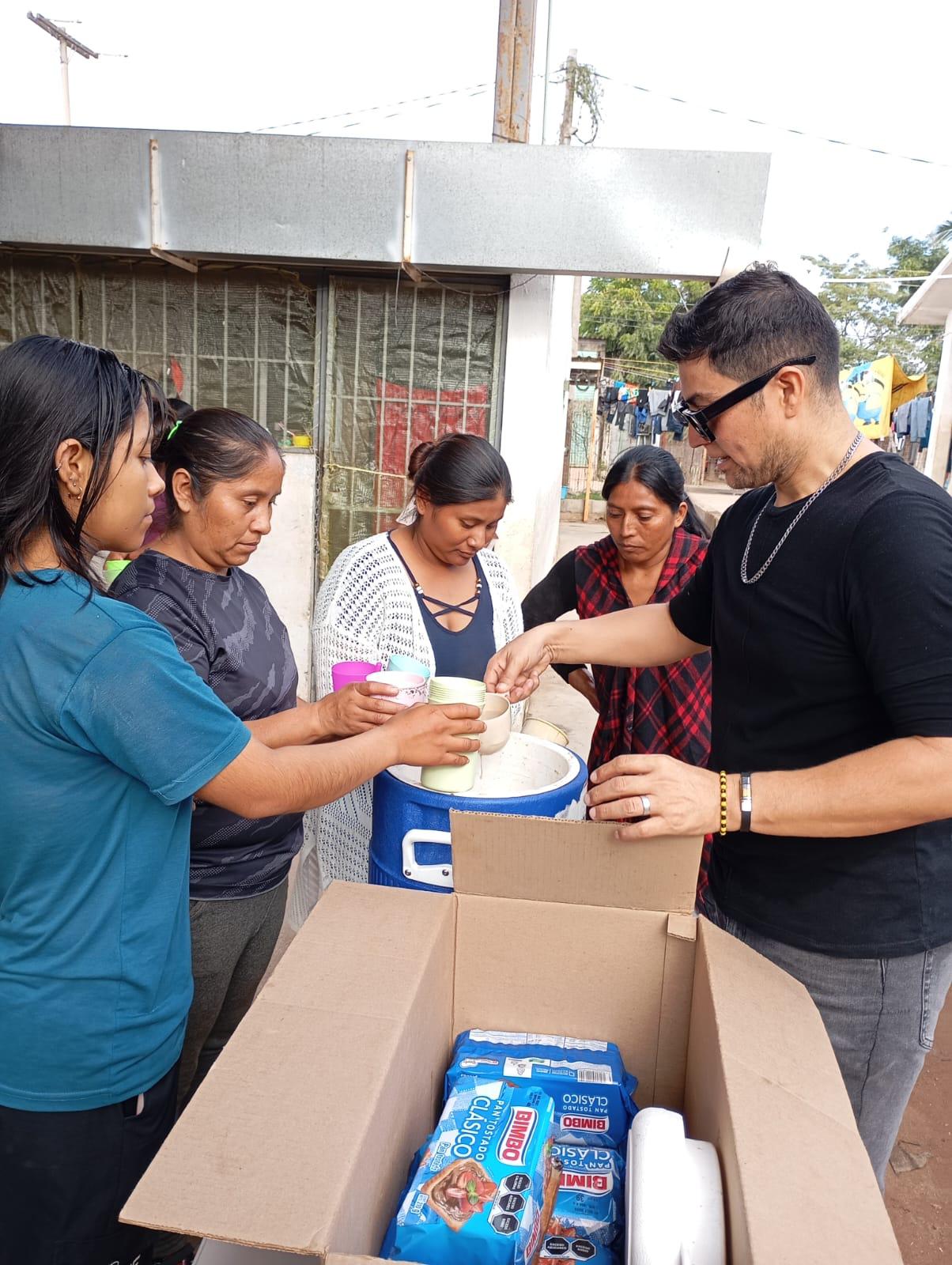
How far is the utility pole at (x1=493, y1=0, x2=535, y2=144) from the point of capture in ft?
17.7

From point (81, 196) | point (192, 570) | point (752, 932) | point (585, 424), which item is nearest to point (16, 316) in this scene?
point (81, 196)

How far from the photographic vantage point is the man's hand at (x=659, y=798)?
121 centimetres

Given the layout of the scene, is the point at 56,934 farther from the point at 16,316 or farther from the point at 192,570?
the point at 16,316

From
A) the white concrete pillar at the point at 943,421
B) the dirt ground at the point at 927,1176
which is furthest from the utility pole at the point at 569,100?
the dirt ground at the point at 927,1176

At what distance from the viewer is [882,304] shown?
106ft

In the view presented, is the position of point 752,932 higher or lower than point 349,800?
higher

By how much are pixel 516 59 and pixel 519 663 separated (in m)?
5.02

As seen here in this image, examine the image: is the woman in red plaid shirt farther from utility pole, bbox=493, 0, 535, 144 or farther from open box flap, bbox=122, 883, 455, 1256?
utility pole, bbox=493, 0, 535, 144

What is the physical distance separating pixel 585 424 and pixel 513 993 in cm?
2241

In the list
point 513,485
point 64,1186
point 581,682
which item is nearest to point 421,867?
point 64,1186

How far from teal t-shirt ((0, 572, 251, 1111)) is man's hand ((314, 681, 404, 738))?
19.2 inches

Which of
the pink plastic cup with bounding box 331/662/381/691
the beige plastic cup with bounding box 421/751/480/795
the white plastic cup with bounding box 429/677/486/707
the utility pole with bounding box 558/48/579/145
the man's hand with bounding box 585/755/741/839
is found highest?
the utility pole with bounding box 558/48/579/145

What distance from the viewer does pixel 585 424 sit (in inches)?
898

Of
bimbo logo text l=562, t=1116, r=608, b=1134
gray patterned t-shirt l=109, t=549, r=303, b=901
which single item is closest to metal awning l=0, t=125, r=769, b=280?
gray patterned t-shirt l=109, t=549, r=303, b=901
